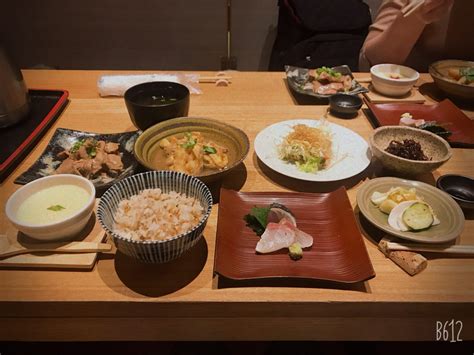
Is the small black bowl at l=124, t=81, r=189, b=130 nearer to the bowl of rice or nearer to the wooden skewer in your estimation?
the bowl of rice

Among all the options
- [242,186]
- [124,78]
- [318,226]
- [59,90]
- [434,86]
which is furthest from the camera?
[434,86]

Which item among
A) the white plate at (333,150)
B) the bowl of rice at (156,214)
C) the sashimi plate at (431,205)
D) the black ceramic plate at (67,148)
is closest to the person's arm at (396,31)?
the white plate at (333,150)

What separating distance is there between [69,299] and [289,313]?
58 centimetres

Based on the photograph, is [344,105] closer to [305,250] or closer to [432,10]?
[432,10]

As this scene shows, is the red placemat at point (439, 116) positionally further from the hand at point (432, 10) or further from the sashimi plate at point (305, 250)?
the sashimi plate at point (305, 250)

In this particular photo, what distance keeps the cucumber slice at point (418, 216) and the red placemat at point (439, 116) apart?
2.17ft

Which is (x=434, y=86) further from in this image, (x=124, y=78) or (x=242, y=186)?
(x=124, y=78)

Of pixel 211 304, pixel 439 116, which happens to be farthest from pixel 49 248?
pixel 439 116

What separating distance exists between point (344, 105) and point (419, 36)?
98 cm
